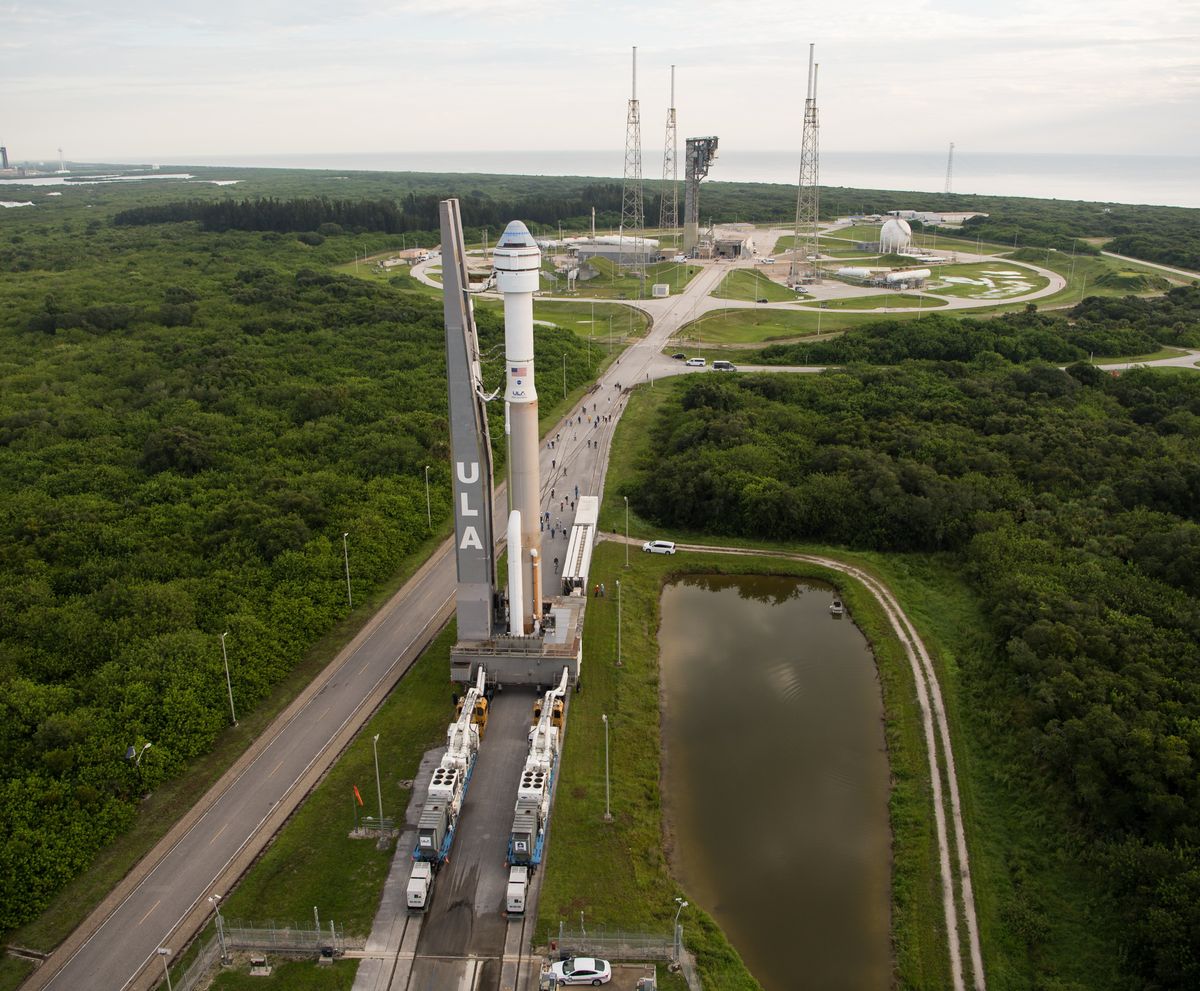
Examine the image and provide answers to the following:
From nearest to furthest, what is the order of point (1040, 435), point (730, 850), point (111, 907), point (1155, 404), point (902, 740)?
point (111, 907) → point (730, 850) → point (902, 740) → point (1040, 435) → point (1155, 404)

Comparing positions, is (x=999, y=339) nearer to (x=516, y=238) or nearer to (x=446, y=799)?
(x=516, y=238)

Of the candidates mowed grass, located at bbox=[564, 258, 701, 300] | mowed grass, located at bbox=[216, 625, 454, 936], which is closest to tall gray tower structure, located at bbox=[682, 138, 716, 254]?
mowed grass, located at bbox=[564, 258, 701, 300]

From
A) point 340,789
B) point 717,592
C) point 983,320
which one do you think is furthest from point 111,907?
point 983,320

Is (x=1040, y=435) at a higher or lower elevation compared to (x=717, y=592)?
higher

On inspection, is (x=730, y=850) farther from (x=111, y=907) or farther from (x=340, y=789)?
(x=111, y=907)

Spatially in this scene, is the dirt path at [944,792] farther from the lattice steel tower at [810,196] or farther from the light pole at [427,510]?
the lattice steel tower at [810,196]

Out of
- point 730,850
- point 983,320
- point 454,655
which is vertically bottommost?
point 730,850

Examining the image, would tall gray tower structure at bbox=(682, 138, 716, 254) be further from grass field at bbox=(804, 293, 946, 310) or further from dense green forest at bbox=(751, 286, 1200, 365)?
dense green forest at bbox=(751, 286, 1200, 365)
